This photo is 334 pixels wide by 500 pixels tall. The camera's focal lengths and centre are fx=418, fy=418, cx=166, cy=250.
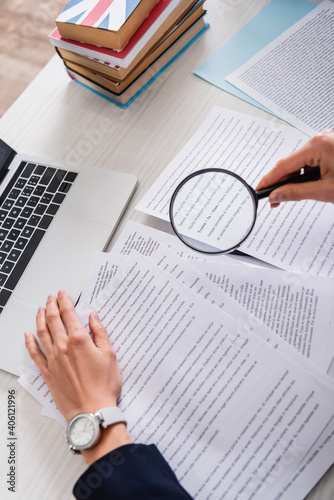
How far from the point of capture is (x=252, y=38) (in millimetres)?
970

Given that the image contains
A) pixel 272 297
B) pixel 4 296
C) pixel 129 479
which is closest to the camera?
pixel 129 479

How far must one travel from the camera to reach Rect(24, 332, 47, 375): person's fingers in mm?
730

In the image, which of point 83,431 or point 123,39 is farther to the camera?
point 123,39

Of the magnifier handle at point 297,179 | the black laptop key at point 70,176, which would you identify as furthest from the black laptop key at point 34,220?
the magnifier handle at point 297,179

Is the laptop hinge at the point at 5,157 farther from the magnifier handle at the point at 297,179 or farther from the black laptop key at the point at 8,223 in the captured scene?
the magnifier handle at the point at 297,179

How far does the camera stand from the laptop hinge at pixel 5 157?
907 millimetres

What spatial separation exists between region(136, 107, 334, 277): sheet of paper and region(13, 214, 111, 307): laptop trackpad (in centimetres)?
11

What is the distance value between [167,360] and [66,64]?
741 millimetres

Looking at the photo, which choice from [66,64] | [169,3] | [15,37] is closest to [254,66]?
[169,3]

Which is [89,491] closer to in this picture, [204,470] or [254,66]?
[204,470]

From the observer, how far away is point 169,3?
33.9 inches

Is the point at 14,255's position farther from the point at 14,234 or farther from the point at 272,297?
the point at 272,297

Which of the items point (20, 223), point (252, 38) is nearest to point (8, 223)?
point (20, 223)

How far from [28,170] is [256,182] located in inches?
19.4
